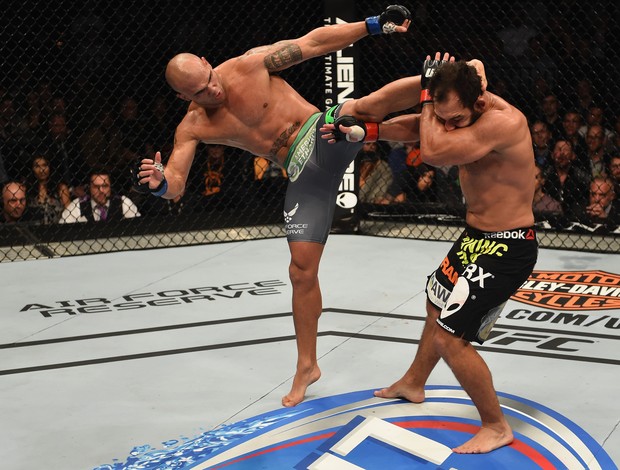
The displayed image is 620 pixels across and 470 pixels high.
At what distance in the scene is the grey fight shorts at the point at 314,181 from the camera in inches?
122

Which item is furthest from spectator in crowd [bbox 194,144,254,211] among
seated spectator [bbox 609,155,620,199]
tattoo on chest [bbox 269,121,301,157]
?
tattoo on chest [bbox 269,121,301,157]

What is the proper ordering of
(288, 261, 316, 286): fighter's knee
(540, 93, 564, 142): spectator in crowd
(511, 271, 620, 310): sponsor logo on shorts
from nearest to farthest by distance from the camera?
(288, 261, 316, 286): fighter's knee → (511, 271, 620, 310): sponsor logo on shorts → (540, 93, 564, 142): spectator in crowd

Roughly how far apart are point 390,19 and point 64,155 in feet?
10.7

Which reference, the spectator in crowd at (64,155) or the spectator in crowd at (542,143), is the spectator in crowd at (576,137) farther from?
the spectator in crowd at (64,155)

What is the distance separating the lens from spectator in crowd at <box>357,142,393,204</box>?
5.85 m

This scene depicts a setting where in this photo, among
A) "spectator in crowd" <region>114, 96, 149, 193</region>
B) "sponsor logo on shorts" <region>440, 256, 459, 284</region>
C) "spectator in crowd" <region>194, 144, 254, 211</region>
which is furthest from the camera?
"spectator in crowd" <region>194, 144, 254, 211</region>

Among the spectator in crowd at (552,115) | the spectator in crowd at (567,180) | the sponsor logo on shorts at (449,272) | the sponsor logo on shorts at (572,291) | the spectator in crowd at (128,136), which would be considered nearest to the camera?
the sponsor logo on shorts at (449,272)

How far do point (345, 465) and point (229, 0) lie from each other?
403 centimetres

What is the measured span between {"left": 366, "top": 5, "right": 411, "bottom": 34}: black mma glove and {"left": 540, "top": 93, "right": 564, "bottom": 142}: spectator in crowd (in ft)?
9.34

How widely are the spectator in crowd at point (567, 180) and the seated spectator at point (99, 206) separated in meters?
2.68

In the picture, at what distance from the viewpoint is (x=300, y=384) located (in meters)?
3.14

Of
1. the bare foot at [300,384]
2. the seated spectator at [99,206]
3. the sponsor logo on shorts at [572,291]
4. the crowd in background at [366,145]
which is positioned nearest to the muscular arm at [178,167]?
the bare foot at [300,384]

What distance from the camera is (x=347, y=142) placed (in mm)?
Result: 3066

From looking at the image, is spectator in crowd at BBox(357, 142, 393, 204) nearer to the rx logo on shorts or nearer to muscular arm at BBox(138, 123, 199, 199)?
muscular arm at BBox(138, 123, 199, 199)
